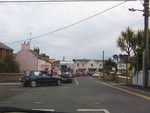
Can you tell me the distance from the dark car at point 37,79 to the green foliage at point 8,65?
28902 mm

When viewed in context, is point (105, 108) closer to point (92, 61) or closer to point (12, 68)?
point (12, 68)

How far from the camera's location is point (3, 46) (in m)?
78.2

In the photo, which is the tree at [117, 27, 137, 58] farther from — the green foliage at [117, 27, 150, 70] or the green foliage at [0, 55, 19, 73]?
the green foliage at [0, 55, 19, 73]

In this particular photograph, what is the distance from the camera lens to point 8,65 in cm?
6712

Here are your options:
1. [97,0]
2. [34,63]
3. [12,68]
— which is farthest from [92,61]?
[97,0]

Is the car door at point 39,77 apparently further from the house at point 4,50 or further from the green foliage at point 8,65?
the house at point 4,50

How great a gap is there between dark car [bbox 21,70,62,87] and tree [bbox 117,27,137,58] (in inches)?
1104

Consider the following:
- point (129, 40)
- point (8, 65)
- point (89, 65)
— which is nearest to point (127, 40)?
point (129, 40)

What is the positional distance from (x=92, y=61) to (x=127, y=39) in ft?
377

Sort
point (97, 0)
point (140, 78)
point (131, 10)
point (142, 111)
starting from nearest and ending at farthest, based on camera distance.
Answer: point (142, 111) < point (97, 0) < point (131, 10) < point (140, 78)

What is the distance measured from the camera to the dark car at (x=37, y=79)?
36.6 m

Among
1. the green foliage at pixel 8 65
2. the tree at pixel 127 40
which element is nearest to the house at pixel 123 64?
the tree at pixel 127 40

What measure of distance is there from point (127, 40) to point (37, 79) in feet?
100

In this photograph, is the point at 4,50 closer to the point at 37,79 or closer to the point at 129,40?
the point at 129,40
